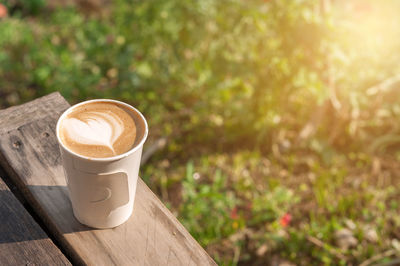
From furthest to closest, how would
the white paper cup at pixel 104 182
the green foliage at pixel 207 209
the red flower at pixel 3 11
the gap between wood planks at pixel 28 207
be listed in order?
the red flower at pixel 3 11 < the green foliage at pixel 207 209 < the gap between wood planks at pixel 28 207 < the white paper cup at pixel 104 182

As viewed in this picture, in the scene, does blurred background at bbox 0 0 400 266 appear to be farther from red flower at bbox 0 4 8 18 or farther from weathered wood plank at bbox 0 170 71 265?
weathered wood plank at bbox 0 170 71 265

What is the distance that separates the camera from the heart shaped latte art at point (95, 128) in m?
0.86

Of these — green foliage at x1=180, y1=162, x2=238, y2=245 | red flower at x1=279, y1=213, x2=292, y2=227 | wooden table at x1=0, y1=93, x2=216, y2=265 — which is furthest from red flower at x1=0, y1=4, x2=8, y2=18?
red flower at x1=279, y1=213, x2=292, y2=227

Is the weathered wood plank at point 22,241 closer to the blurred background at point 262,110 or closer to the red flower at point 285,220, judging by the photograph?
the blurred background at point 262,110

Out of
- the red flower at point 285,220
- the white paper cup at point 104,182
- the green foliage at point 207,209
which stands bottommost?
the green foliage at point 207,209

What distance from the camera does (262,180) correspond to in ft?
7.30

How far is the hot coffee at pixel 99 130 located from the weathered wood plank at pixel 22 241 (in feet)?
0.78

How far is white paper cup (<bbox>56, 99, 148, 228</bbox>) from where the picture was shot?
803 mm

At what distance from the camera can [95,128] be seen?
890 millimetres

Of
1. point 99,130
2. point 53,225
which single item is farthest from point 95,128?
point 53,225

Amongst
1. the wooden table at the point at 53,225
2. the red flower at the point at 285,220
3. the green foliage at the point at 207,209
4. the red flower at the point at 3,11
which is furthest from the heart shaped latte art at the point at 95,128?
the red flower at the point at 3,11

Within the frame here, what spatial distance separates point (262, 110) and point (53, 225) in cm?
157

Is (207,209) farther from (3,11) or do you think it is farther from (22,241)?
(3,11)

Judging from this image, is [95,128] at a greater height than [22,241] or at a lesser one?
greater
